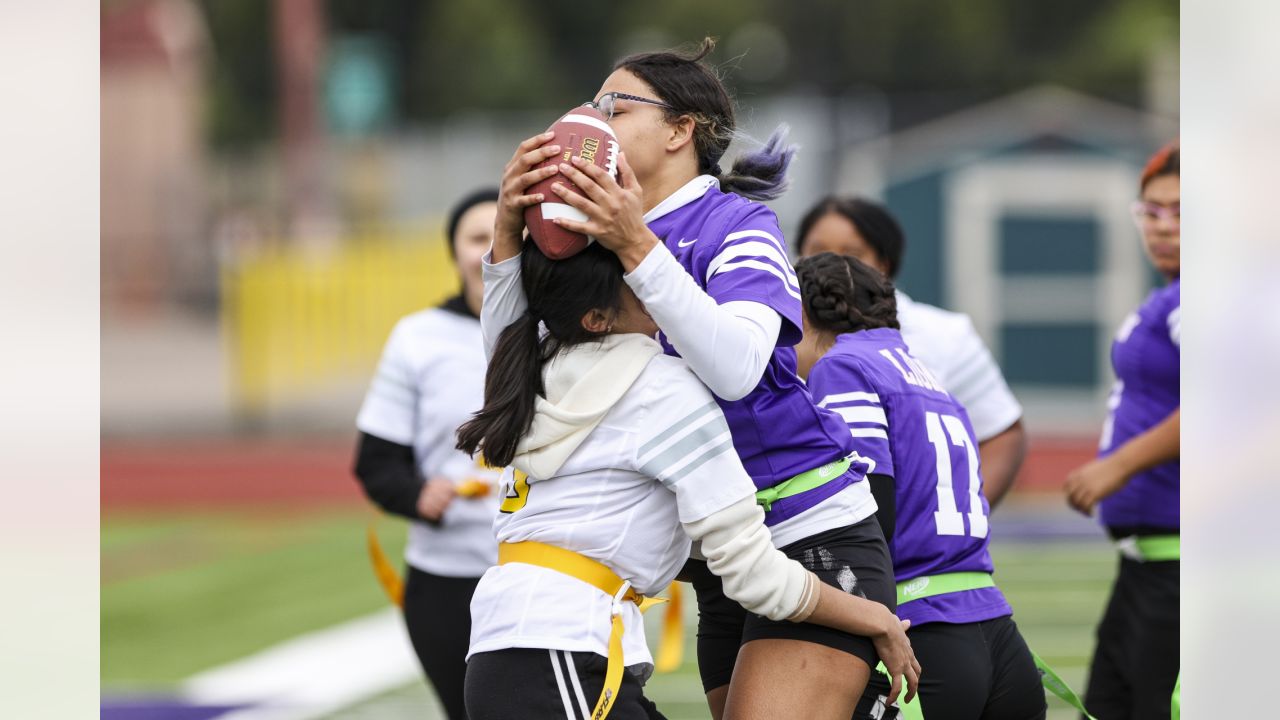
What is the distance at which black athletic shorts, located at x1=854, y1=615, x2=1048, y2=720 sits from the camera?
3.28 m

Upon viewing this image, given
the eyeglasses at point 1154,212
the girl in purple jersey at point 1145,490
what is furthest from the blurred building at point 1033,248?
the girl in purple jersey at point 1145,490

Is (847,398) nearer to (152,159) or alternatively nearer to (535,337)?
(535,337)

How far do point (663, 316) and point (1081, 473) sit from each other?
2161 millimetres

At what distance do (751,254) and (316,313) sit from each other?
21249 mm

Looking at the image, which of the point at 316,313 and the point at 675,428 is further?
the point at 316,313

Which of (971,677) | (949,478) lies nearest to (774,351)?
(949,478)

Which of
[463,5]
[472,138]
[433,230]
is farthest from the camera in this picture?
[463,5]

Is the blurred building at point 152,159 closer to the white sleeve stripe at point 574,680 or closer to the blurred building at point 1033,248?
the blurred building at point 1033,248

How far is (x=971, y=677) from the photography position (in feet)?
10.9

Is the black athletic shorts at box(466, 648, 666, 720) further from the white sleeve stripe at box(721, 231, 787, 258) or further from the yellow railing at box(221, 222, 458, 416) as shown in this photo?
the yellow railing at box(221, 222, 458, 416)

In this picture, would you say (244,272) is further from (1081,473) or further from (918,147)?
(1081,473)

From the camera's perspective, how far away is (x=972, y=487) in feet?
11.4
